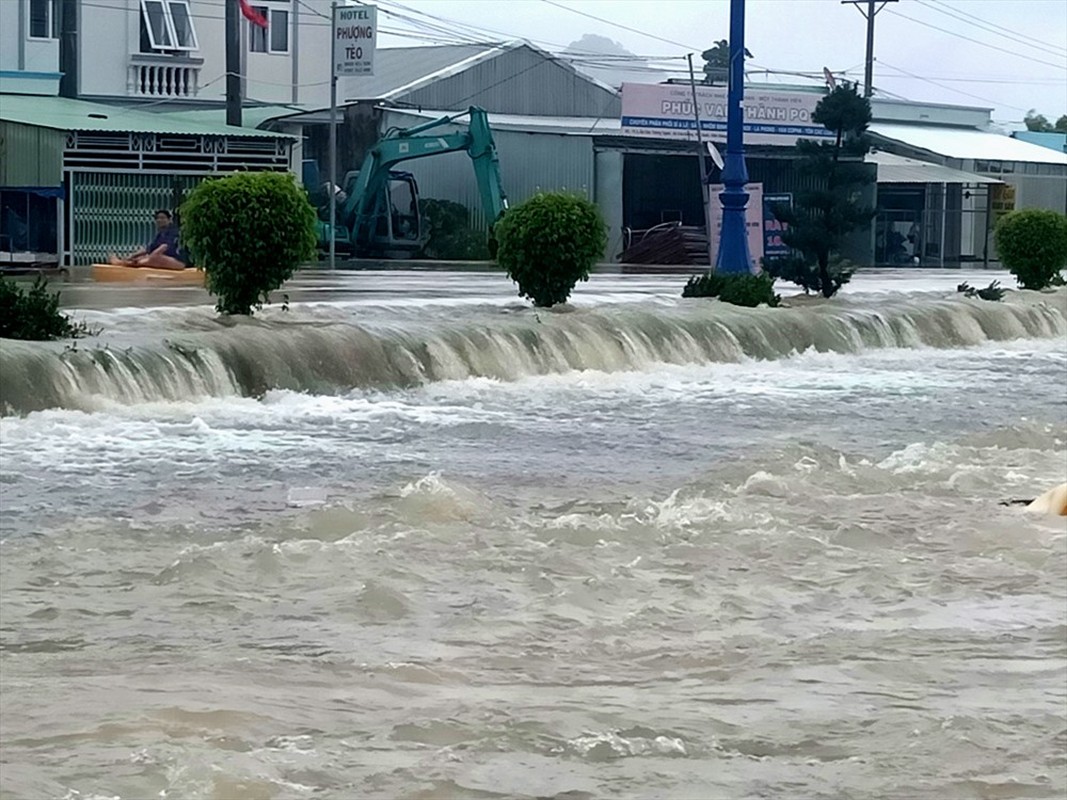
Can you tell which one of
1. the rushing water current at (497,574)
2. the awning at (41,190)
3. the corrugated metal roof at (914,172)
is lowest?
the rushing water current at (497,574)

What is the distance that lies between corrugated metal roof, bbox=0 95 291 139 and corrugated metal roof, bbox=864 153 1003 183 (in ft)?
Result: 56.0

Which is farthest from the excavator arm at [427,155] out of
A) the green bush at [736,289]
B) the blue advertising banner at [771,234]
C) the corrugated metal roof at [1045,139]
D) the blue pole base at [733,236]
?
the corrugated metal roof at [1045,139]

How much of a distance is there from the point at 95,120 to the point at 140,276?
7.58 metres

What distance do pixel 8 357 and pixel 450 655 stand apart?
779 cm

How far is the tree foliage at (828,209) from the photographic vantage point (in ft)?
86.5

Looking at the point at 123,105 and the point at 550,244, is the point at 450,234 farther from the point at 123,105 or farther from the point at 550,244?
the point at 550,244

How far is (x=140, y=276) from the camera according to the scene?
27.3 m

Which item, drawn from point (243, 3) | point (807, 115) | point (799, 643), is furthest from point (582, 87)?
point (799, 643)

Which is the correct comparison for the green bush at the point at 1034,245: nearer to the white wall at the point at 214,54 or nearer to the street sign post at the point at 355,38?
the street sign post at the point at 355,38

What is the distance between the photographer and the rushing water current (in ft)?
20.2

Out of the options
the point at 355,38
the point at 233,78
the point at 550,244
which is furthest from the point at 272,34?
the point at 550,244

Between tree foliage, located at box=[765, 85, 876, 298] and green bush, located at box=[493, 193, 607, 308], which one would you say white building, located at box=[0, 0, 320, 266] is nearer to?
green bush, located at box=[493, 193, 607, 308]

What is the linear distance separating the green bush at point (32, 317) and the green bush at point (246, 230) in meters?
2.15

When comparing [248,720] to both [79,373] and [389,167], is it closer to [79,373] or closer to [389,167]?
[79,373]
